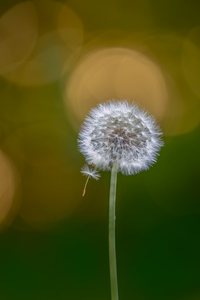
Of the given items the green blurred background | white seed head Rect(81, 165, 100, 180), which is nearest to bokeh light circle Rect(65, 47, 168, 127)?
the green blurred background

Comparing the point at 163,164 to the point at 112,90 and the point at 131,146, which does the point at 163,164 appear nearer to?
the point at 112,90

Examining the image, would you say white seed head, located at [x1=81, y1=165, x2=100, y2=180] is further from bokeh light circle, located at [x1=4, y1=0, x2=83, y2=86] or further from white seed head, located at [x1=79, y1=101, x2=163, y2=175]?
bokeh light circle, located at [x1=4, y1=0, x2=83, y2=86]

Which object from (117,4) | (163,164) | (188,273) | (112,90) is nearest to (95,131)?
(188,273)

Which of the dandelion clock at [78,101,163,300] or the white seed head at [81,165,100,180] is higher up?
the dandelion clock at [78,101,163,300]

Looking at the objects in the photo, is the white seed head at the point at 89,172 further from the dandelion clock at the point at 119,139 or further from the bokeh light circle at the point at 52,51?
the bokeh light circle at the point at 52,51

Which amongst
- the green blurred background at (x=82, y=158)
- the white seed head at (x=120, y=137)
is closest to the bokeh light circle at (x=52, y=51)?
the green blurred background at (x=82, y=158)

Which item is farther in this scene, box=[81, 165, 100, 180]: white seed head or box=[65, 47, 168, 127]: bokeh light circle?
box=[65, 47, 168, 127]: bokeh light circle

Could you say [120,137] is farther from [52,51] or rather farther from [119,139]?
[52,51]
